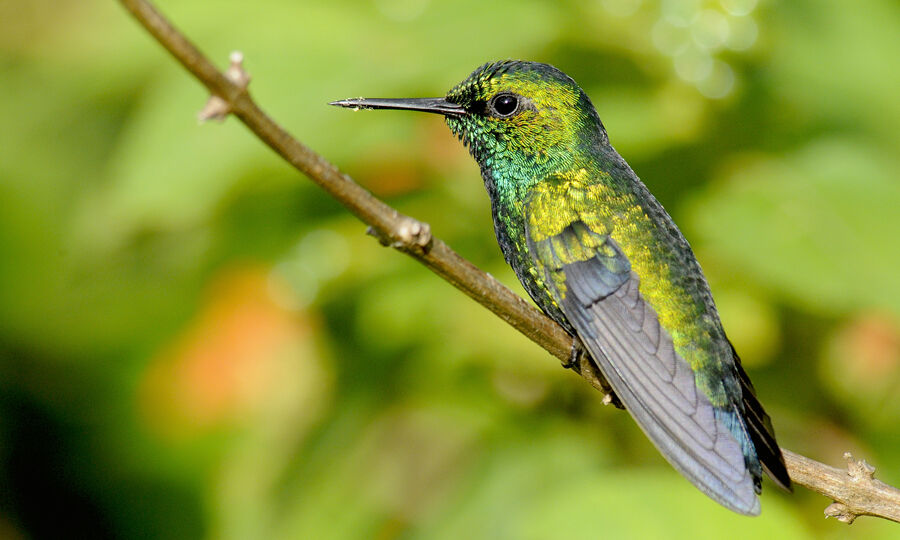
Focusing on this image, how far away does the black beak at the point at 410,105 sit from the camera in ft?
5.41

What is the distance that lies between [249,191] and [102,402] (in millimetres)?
1358

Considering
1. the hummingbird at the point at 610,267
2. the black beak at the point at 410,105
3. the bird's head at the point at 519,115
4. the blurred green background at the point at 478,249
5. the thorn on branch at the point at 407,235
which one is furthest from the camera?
the blurred green background at the point at 478,249

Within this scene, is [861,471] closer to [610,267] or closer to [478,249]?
[610,267]

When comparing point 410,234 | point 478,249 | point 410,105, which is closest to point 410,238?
point 410,234

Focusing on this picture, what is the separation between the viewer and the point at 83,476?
11.8ft

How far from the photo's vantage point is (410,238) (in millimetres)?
1227

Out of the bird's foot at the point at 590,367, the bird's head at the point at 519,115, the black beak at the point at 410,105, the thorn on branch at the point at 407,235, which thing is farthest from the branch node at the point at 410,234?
the bird's head at the point at 519,115

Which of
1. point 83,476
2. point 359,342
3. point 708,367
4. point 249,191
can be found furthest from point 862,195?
point 83,476

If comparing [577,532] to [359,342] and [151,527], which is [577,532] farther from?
[151,527]

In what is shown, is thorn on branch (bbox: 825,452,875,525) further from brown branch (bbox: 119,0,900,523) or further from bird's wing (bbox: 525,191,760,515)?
bird's wing (bbox: 525,191,760,515)

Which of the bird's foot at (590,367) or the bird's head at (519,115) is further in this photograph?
the bird's head at (519,115)

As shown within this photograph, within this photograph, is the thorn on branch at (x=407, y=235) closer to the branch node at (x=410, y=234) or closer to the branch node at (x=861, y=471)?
the branch node at (x=410, y=234)

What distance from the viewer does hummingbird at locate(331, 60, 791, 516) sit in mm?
1782

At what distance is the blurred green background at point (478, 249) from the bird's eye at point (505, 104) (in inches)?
12.6
